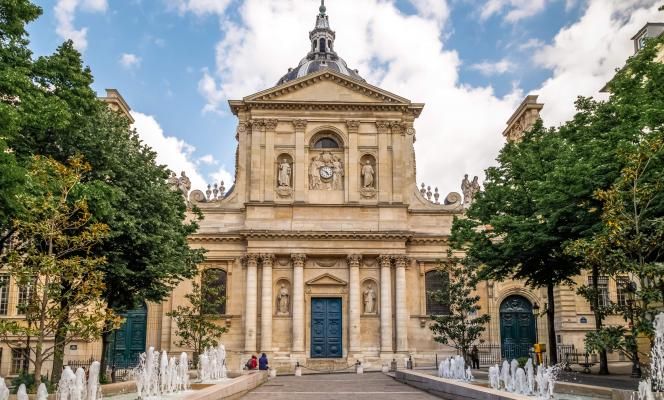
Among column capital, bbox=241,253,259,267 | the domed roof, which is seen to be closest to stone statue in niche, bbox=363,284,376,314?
column capital, bbox=241,253,259,267

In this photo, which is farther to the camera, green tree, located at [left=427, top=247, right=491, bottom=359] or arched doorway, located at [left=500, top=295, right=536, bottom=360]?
arched doorway, located at [left=500, top=295, right=536, bottom=360]

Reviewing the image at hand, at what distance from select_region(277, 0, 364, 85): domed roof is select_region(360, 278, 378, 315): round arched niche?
2332 cm

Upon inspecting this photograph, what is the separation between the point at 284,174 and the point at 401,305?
10484mm

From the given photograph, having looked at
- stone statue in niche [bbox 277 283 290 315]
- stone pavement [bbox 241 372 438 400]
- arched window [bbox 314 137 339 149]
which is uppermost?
arched window [bbox 314 137 339 149]

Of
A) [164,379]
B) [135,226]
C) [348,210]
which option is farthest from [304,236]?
[164,379]

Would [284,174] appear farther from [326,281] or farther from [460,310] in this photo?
[460,310]

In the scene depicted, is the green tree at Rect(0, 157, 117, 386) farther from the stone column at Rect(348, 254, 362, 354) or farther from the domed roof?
the domed roof

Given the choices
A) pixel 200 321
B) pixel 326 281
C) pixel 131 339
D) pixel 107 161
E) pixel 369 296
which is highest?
pixel 107 161

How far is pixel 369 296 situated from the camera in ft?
131

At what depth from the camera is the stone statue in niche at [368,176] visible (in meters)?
41.1

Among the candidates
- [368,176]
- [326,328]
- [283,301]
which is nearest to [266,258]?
[283,301]

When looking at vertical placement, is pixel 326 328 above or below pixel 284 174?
below

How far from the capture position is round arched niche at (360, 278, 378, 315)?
39.7 m

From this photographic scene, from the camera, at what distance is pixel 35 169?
16.8 meters
